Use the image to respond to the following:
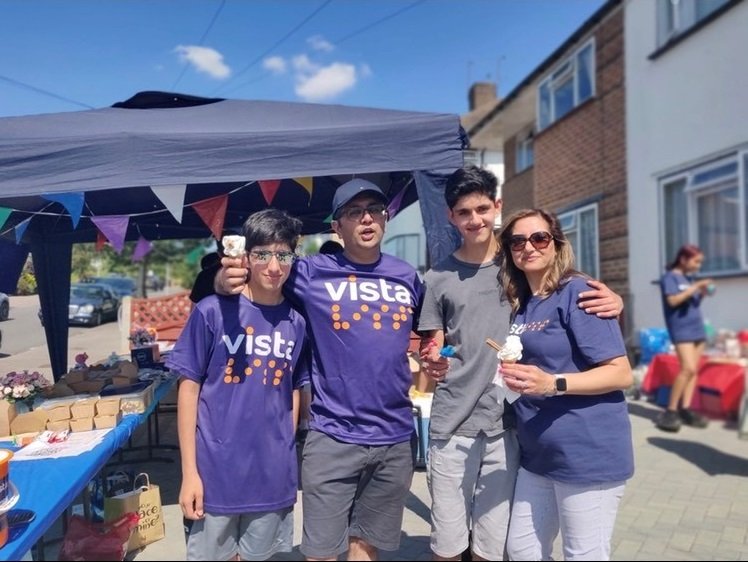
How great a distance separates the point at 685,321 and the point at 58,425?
2.77 metres

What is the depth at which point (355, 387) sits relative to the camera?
68.1 inches

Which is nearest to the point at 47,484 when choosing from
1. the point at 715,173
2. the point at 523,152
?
the point at 715,173

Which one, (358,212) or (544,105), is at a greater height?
(544,105)

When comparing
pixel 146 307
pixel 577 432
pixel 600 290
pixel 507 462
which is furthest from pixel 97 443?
pixel 146 307

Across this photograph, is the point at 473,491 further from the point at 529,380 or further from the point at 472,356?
the point at 529,380

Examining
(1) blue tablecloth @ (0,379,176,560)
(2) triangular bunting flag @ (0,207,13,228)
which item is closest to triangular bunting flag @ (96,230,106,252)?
(2) triangular bunting flag @ (0,207,13,228)

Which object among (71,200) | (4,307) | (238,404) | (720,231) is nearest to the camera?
(720,231)

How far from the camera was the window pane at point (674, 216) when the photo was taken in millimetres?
1508

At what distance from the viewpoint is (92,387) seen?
3053mm

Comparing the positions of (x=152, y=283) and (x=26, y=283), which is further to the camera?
(x=152, y=283)

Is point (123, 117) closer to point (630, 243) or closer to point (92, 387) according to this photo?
point (92, 387)

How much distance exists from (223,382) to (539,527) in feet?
3.75

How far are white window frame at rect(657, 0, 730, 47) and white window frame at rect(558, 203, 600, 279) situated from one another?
0.68 m

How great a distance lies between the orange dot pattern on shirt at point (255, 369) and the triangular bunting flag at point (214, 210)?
1.70m
